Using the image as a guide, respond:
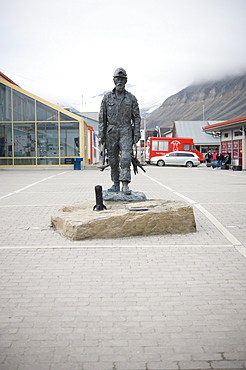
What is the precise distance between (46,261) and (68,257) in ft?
1.05

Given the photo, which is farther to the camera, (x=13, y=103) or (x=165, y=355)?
(x=13, y=103)

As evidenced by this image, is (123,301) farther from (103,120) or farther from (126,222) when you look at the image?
(103,120)

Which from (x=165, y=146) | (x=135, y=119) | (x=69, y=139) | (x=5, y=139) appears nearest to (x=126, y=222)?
(x=135, y=119)

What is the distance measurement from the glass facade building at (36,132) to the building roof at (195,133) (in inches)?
1214

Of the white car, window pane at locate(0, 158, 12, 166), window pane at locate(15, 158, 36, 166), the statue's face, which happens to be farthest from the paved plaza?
the white car

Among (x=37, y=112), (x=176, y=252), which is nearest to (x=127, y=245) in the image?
(x=176, y=252)

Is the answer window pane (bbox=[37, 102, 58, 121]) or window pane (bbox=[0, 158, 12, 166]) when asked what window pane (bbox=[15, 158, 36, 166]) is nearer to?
window pane (bbox=[0, 158, 12, 166])

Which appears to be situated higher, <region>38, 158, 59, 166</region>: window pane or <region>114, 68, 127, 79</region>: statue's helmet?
<region>114, 68, 127, 79</region>: statue's helmet

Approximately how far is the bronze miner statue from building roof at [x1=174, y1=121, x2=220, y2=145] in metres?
53.3

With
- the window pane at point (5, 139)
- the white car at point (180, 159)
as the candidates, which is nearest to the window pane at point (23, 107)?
the window pane at point (5, 139)

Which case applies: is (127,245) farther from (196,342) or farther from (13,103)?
(13,103)

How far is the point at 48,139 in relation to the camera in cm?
3428

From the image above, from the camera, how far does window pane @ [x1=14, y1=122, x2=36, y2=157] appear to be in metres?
34.2

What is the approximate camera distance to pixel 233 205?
1091cm
